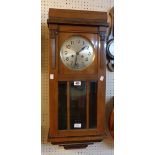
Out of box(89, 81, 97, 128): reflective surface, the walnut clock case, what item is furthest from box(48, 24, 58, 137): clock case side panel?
box(89, 81, 97, 128): reflective surface

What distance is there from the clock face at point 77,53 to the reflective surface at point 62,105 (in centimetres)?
14

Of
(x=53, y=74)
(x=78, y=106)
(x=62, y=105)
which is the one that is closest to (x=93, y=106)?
(x=78, y=106)

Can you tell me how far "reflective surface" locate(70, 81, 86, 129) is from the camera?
1251mm

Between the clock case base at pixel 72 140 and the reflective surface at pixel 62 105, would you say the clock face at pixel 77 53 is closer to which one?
the reflective surface at pixel 62 105

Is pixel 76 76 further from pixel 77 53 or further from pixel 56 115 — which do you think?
pixel 56 115

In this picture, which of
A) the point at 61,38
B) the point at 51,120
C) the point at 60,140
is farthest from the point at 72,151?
the point at 61,38

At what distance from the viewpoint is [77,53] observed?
1.28m

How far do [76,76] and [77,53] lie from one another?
0.56 feet

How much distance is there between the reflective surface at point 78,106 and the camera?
1251mm
